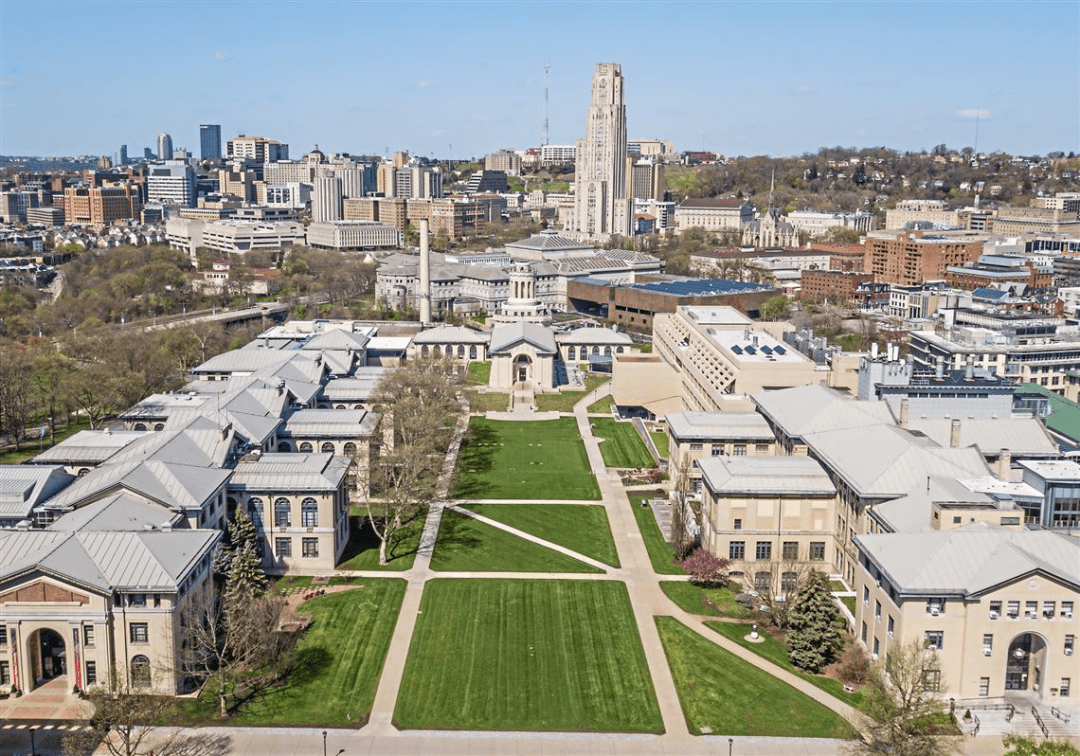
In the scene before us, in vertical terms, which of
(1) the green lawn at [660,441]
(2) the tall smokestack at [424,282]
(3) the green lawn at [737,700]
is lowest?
(3) the green lawn at [737,700]

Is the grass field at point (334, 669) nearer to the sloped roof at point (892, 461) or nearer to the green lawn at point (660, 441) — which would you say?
the sloped roof at point (892, 461)

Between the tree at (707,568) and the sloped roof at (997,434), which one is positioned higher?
the sloped roof at (997,434)

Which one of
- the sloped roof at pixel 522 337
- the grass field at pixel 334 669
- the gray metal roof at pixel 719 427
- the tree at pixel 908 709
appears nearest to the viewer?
the tree at pixel 908 709

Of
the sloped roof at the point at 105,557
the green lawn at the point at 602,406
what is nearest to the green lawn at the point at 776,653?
the sloped roof at the point at 105,557

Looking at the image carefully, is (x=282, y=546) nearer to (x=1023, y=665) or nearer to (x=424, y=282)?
(x=1023, y=665)

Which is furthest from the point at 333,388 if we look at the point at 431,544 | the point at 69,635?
the point at 69,635

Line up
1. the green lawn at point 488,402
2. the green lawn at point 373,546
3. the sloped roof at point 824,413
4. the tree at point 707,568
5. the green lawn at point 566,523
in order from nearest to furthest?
the tree at point 707,568, the green lawn at point 373,546, the green lawn at point 566,523, the sloped roof at point 824,413, the green lawn at point 488,402

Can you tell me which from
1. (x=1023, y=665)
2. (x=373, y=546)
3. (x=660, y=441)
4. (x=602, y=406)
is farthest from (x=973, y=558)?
(x=602, y=406)
